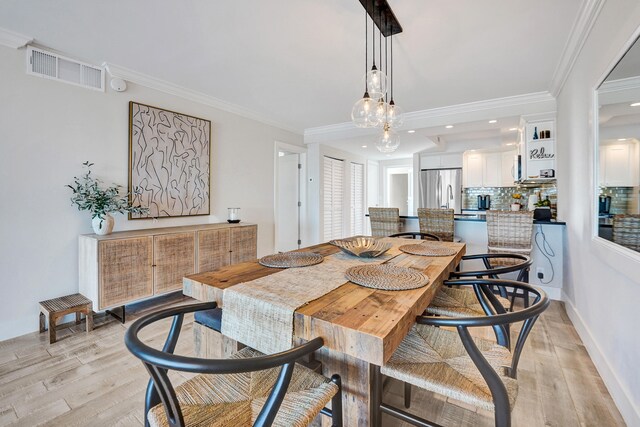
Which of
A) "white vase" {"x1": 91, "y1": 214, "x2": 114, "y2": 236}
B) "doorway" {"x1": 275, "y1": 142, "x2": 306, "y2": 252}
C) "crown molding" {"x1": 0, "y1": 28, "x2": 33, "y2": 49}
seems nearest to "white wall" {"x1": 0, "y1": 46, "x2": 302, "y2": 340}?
"crown molding" {"x1": 0, "y1": 28, "x2": 33, "y2": 49}

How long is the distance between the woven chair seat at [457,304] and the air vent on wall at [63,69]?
3.43 m

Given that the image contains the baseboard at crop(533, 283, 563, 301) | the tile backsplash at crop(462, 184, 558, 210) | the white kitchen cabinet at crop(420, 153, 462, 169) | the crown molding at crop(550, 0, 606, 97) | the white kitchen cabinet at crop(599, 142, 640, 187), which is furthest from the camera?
the white kitchen cabinet at crop(420, 153, 462, 169)

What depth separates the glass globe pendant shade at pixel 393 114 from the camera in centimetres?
244

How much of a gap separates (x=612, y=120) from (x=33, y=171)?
13.4 feet

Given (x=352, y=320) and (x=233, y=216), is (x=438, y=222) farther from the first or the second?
(x=352, y=320)

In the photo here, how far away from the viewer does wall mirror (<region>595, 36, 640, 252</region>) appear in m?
1.34

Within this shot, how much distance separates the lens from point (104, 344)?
2.24 m

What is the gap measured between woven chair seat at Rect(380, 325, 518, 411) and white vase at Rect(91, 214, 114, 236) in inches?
107

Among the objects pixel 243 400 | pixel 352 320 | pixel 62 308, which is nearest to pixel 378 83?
pixel 352 320

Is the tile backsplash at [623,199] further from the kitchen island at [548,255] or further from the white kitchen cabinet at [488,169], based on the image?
the white kitchen cabinet at [488,169]

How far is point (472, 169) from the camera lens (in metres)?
5.96

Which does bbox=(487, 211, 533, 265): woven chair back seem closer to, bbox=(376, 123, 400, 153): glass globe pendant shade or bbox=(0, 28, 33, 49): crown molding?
bbox=(376, 123, 400, 153): glass globe pendant shade

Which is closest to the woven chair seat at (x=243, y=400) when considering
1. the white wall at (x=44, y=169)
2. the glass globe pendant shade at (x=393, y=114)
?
the glass globe pendant shade at (x=393, y=114)

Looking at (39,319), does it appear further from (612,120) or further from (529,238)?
(529,238)
